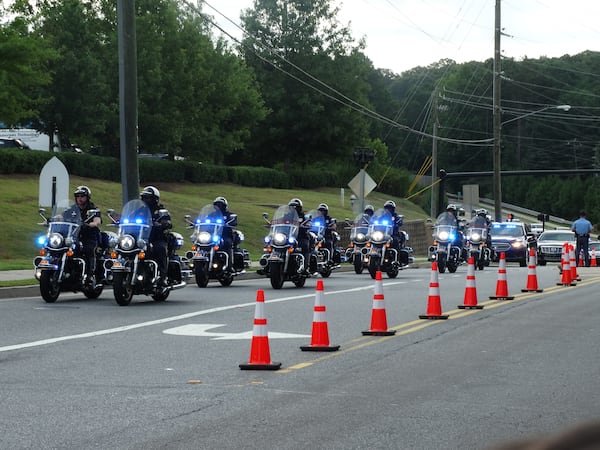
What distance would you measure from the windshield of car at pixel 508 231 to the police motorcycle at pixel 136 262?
89.0ft

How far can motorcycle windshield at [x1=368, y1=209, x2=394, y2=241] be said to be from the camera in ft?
96.4

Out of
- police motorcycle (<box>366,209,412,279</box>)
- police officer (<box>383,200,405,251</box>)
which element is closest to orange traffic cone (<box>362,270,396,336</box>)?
police motorcycle (<box>366,209,412,279</box>)

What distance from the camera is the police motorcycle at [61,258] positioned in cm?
1788

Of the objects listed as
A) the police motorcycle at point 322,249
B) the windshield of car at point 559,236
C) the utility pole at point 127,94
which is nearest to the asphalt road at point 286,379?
the utility pole at point 127,94

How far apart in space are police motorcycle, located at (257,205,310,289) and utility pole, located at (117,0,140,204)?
3908mm

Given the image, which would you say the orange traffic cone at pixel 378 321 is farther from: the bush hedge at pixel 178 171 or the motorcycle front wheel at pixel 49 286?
the bush hedge at pixel 178 171

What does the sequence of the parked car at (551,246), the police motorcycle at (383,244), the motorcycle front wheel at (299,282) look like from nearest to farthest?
the motorcycle front wheel at (299,282)
the police motorcycle at (383,244)
the parked car at (551,246)

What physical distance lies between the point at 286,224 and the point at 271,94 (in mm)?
66280

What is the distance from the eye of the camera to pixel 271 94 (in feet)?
292

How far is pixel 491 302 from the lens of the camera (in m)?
20.3

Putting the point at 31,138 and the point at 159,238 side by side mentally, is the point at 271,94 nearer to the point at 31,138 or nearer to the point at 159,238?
the point at 31,138

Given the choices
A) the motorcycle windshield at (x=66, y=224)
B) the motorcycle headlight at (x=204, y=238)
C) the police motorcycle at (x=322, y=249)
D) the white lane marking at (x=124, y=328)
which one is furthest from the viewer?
the police motorcycle at (x=322, y=249)

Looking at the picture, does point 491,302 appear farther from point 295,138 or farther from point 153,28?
point 295,138

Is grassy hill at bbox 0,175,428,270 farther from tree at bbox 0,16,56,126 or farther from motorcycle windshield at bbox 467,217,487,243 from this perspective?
motorcycle windshield at bbox 467,217,487,243
